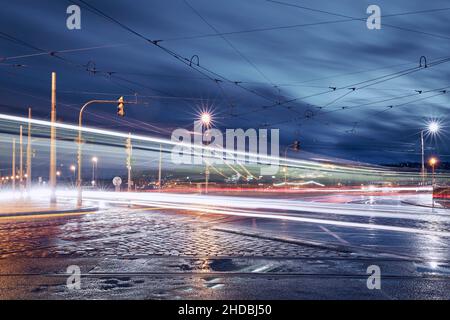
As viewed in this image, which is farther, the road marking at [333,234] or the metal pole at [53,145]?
the metal pole at [53,145]

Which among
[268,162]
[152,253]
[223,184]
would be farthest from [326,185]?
[152,253]

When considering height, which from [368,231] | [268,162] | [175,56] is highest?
[175,56]

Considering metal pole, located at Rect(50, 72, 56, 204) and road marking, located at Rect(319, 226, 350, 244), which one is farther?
metal pole, located at Rect(50, 72, 56, 204)

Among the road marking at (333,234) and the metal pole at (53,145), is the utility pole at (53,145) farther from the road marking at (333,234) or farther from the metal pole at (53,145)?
the road marking at (333,234)

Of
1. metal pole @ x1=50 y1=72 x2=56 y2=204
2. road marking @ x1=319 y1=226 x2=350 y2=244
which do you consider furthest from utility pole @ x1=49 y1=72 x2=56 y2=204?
road marking @ x1=319 y1=226 x2=350 y2=244

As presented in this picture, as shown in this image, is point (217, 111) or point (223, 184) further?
point (223, 184)

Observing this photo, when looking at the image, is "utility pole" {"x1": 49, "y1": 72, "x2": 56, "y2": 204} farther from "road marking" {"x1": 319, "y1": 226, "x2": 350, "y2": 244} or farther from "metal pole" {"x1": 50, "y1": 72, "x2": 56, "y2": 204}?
"road marking" {"x1": 319, "y1": 226, "x2": 350, "y2": 244}

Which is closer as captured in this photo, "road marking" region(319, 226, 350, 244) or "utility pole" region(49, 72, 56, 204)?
"road marking" region(319, 226, 350, 244)

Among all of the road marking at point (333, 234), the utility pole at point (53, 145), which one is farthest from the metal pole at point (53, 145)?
the road marking at point (333, 234)

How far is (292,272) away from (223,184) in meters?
72.7

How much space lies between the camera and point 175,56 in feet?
66.0

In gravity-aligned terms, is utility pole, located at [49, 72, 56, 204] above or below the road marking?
above
